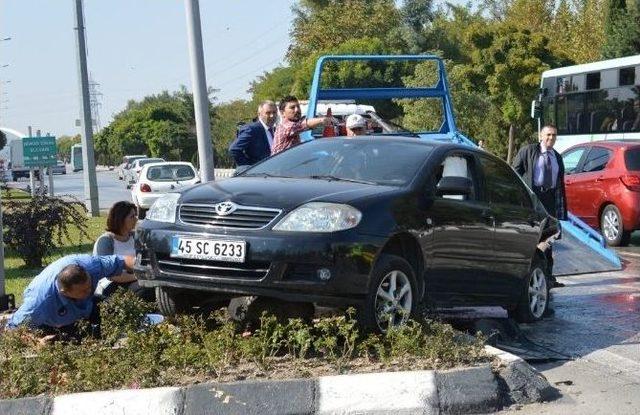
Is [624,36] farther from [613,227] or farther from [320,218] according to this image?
[320,218]

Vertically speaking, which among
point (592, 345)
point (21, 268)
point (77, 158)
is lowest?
point (77, 158)

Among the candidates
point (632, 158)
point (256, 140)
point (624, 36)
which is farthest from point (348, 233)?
point (624, 36)

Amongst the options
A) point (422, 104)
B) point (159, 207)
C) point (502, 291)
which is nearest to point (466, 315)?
point (502, 291)

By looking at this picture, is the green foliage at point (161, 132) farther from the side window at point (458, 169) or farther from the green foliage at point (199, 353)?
the green foliage at point (199, 353)

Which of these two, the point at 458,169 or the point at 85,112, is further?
the point at 85,112

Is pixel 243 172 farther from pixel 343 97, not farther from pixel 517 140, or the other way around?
pixel 517 140

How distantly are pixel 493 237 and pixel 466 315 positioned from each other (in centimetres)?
71

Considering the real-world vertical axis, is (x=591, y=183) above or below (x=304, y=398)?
above

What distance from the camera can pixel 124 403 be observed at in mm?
5508

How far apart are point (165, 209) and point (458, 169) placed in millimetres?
2328

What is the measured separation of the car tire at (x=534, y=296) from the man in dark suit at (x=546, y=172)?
2380 millimetres

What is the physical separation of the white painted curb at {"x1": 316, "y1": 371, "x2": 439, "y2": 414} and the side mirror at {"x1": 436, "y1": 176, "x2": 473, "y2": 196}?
186cm

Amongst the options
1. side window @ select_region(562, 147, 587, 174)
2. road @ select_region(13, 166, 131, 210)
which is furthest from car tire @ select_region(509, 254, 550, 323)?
road @ select_region(13, 166, 131, 210)

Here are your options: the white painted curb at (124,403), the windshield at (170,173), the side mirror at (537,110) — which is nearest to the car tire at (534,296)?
the white painted curb at (124,403)
